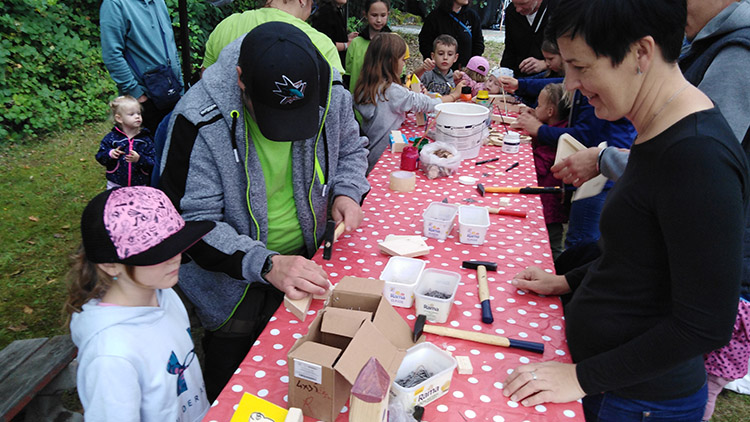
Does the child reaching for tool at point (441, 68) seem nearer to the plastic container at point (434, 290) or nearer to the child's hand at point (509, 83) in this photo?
the child's hand at point (509, 83)

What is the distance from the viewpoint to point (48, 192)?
5.28m

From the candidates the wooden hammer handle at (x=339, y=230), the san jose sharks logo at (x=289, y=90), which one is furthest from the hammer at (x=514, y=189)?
the san jose sharks logo at (x=289, y=90)

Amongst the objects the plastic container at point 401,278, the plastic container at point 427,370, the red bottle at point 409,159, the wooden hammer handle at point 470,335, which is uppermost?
the plastic container at point 427,370

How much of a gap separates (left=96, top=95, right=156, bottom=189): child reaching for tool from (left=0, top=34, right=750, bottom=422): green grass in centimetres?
71

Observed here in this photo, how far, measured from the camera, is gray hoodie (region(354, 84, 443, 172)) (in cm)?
440

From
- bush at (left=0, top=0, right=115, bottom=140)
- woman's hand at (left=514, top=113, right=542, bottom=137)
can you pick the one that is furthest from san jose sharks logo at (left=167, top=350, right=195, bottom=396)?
bush at (left=0, top=0, right=115, bottom=140)

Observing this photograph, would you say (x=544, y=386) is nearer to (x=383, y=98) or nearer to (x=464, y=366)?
(x=464, y=366)

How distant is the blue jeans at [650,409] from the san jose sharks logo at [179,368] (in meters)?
1.39

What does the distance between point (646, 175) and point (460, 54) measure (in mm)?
6066

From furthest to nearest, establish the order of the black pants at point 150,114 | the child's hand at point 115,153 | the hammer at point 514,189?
the black pants at point 150,114 < the child's hand at point 115,153 < the hammer at point 514,189

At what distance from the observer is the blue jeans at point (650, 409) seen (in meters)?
1.39

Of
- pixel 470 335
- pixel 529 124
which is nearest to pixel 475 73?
pixel 529 124

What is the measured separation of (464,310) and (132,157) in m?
3.61

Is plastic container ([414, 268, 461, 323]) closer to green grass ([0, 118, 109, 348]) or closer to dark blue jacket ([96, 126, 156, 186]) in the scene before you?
green grass ([0, 118, 109, 348])
